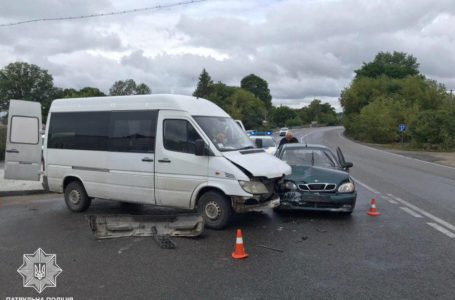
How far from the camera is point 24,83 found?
331 ft

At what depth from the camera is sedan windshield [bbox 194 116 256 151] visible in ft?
25.8

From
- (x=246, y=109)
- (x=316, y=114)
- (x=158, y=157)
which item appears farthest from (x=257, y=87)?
(x=158, y=157)

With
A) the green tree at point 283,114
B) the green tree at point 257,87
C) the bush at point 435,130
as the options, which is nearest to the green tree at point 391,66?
the green tree at point 257,87

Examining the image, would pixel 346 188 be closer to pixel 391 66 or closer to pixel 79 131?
pixel 79 131

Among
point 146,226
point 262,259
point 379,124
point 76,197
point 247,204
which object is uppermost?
point 379,124

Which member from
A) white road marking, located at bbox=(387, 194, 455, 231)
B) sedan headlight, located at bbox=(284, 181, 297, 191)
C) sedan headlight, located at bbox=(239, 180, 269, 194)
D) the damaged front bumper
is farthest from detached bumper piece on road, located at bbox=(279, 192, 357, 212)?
white road marking, located at bbox=(387, 194, 455, 231)

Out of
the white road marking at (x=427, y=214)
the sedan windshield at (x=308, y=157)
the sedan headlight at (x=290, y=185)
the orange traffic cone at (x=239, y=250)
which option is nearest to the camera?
the orange traffic cone at (x=239, y=250)

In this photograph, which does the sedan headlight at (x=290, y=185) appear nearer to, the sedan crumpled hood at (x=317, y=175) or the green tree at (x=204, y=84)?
the sedan crumpled hood at (x=317, y=175)

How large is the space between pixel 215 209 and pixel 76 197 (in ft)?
12.0

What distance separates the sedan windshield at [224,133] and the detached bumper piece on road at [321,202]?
1.35m

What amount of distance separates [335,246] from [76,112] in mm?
6309

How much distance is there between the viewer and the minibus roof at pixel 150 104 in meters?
8.22

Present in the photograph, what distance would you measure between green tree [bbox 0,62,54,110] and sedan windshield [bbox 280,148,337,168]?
332ft

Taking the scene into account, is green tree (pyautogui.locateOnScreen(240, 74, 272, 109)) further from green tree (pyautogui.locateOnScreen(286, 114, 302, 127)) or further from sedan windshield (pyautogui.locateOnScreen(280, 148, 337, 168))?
sedan windshield (pyautogui.locateOnScreen(280, 148, 337, 168))
